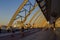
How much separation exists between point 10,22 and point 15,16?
205 cm

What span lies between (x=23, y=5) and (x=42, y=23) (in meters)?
52.9

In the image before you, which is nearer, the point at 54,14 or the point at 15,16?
the point at 54,14

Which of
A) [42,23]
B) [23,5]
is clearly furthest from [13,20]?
[42,23]

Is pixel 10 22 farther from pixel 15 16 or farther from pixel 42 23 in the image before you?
pixel 42 23

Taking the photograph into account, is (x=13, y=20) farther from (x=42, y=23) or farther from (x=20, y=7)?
(x=42, y=23)

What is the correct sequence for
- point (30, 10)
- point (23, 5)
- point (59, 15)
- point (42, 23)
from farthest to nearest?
point (42, 23), point (30, 10), point (23, 5), point (59, 15)

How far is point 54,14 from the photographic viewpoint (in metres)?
17.1

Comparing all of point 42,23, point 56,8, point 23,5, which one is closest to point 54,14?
point 56,8

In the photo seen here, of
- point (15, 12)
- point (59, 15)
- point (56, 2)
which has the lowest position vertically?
point (59, 15)

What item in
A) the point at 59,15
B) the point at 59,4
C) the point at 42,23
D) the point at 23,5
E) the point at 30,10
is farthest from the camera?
the point at 42,23

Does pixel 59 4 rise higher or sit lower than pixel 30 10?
lower

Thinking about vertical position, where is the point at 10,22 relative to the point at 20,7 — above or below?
below

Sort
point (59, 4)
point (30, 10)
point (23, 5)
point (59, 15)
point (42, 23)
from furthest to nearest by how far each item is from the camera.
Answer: point (42, 23) → point (30, 10) → point (23, 5) → point (59, 15) → point (59, 4)

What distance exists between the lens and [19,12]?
39.6 meters
